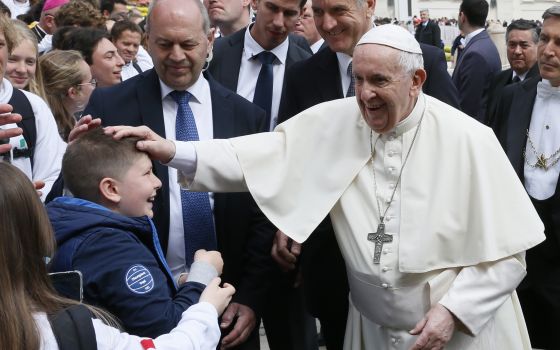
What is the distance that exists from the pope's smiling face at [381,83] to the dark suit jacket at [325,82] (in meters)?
0.77

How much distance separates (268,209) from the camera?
334 centimetres

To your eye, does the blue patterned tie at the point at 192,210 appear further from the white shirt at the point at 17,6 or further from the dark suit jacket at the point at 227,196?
the white shirt at the point at 17,6

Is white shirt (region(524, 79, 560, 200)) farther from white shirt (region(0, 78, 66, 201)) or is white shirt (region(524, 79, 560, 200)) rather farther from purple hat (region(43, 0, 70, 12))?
purple hat (region(43, 0, 70, 12))

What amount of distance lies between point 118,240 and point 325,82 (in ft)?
5.27

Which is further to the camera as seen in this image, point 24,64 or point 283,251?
point 24,64

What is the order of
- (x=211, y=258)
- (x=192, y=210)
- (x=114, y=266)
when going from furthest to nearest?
(x=192, y=210) → (x=211, y=258) → (x=114, y=266)

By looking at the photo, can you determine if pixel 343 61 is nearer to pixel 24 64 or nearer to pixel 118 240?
pixel 118 240

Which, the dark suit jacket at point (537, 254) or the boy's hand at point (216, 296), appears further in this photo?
the dark suit jacket at point (537, 254)

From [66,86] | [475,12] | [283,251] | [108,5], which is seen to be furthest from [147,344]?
[108,5]

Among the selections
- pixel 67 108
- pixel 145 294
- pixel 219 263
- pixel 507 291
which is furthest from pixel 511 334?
pixel 67 108

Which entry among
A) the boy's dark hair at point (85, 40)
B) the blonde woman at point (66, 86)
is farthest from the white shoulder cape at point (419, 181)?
the boy's dark hair at point (85, 40)

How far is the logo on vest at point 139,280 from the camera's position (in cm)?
261

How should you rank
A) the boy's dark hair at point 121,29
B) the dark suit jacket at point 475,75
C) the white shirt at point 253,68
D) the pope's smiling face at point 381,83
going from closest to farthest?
the pope's smiling face at point 381,83 → the white shirt at point 253,68 → the boy's dark hair at point 121,29 → the dark suit jacket at point 475,75

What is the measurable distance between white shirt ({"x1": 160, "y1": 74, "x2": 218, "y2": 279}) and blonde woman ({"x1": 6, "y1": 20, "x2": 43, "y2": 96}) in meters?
1.62
